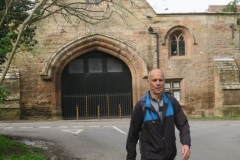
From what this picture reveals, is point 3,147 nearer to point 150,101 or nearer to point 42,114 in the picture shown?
point 150,101

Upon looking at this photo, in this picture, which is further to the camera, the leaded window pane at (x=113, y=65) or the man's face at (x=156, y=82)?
the leaded window pane at (x=113, y=65)

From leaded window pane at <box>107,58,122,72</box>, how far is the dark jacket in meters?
18.6

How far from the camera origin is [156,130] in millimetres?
4160

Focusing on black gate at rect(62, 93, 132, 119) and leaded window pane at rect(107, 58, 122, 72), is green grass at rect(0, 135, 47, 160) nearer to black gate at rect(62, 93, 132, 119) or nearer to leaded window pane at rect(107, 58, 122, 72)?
black gate at rect(62, 93, 132, 119)

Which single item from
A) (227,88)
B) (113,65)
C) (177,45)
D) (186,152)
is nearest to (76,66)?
(113,65)

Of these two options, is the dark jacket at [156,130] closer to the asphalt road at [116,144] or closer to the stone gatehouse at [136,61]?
the asphalt road at [116,144]

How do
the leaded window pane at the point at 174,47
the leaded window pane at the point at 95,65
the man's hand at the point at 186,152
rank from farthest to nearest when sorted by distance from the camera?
the leaded window pane at the point at 95,65 < the leaded window pane at the point at 174,47 < the man's hand at the point at 186,152

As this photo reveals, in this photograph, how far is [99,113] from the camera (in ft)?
72.3

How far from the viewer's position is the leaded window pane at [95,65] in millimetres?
22734

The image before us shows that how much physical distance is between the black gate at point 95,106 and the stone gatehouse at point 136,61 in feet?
0.38

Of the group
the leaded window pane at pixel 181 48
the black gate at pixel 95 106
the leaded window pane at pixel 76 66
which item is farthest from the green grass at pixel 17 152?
the leaded window pane at pixel 181 48

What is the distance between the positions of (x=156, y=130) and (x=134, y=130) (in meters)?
0.27

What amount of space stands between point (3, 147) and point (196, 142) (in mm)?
5181

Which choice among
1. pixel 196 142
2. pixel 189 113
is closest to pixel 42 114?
pixel 189 113
